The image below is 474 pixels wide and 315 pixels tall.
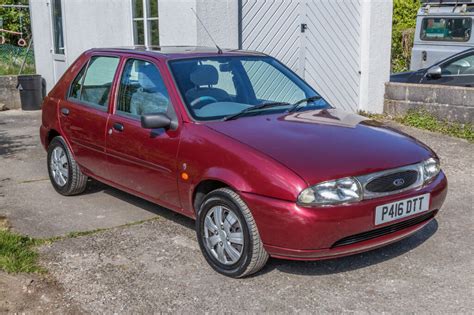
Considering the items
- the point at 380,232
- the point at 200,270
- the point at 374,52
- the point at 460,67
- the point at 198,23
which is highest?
the point at 198,23

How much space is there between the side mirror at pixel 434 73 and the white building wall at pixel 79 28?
503 cm

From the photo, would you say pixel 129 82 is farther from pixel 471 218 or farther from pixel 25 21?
pixel 25 21

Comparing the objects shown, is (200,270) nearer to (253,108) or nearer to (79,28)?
(253,108)

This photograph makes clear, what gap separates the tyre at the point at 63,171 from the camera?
6084mm

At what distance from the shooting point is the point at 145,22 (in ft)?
31.4

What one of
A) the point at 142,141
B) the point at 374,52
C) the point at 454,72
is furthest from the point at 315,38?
the point at 142,141

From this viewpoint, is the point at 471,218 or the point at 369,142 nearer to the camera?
→ the point at 369,142

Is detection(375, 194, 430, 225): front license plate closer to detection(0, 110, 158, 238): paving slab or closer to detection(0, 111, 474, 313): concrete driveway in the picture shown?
detection(0, 111, 474, 313): concrete driveway

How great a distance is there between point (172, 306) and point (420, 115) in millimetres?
6926

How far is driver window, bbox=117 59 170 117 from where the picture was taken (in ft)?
16.3

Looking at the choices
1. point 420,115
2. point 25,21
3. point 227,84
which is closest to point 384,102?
point 420,115

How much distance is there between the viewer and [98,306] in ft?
12.9

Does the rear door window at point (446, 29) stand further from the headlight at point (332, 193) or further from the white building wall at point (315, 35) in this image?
the headlight at point (332, 193)

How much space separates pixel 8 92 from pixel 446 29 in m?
9.49
